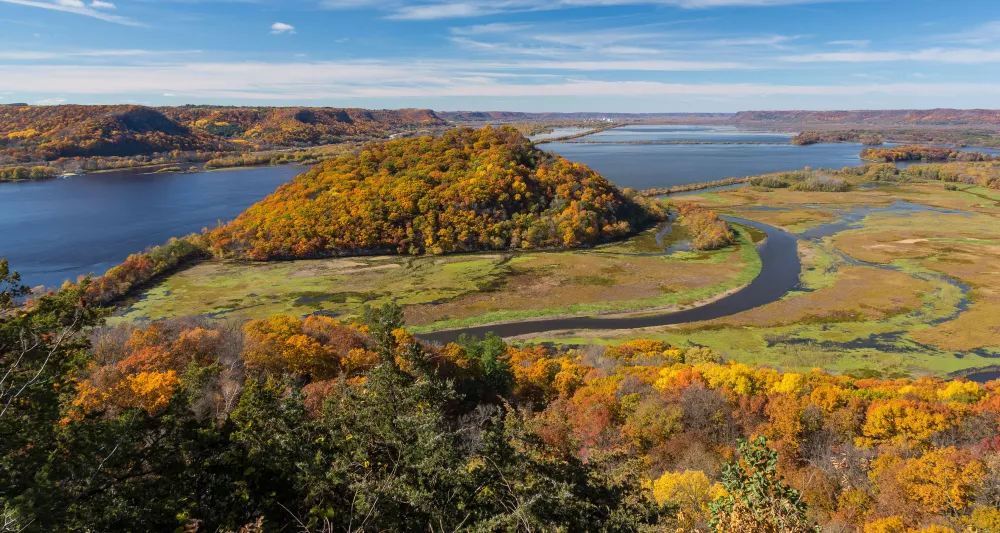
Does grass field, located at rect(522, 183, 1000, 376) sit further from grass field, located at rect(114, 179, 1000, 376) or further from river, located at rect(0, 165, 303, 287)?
river, located at rect(0, 165, 303, 287)

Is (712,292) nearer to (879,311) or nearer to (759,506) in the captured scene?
(879,311)

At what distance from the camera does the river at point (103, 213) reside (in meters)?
72.4

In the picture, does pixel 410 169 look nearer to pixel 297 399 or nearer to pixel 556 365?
pixel 556 365

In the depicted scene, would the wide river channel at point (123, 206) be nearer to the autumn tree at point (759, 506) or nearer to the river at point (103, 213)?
the river at point (103, 213)

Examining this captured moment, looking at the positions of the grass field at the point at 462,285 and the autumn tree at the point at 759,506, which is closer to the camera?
the autumn tree at the point at 759,506

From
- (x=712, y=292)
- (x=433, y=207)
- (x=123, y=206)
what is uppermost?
(x=433, y=207)

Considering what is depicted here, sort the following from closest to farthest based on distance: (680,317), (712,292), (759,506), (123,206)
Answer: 1. (759,506)
2. (680,317)
3. (712,292)
4. (123,206)

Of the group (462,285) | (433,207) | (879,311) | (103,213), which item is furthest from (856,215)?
(103,213)

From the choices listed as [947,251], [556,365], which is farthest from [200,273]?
[947,251]

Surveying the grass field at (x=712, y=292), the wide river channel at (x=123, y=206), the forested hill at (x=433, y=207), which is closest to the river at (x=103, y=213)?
the wide river channel at (x=123, y=206)

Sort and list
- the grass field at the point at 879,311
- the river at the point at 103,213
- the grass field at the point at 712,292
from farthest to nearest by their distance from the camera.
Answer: the river at the point at 103,213 → the grass field at the point at 712,292 → the grass field at the point at 879,311

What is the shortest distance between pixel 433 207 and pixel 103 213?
72.0 metres

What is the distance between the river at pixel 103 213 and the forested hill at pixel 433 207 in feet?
62.1

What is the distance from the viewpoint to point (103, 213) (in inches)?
4055
